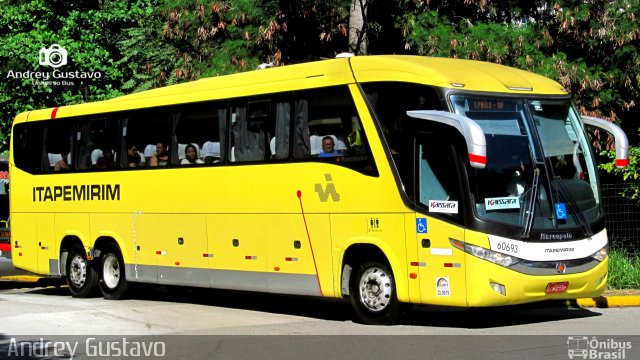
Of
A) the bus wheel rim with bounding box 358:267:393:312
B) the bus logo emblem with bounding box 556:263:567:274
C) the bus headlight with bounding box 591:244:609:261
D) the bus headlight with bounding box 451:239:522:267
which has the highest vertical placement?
the bus headlight with bounding box 451:239:522:267

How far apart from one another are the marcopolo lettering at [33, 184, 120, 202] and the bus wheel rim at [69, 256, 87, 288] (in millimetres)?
1174

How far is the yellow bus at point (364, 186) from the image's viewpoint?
13016mm

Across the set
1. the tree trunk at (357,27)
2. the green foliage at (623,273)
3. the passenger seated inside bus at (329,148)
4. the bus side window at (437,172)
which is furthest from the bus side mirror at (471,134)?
the tree trunk at (357,27)

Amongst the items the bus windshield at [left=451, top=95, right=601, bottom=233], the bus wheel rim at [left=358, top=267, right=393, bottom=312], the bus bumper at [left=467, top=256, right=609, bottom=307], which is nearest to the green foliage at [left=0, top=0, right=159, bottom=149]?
the bus wheel rim at [left=358, top=267, right=393, bottom=312]

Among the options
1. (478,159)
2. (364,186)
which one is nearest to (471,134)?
(478,159)

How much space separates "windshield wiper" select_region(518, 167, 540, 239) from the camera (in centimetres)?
1292

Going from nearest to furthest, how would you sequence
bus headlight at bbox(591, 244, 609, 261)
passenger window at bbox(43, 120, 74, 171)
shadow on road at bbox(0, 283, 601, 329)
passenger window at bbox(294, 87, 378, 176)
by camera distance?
bus headlight at bbox(591, 244, 609, 261) < passenger window at bbox(294, 87, 378, 176) < shadow on road at bbox(0, 283, 601, 329) < passenger window at bbox(43, 120, 74, 171)

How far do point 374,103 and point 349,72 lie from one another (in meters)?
0.70

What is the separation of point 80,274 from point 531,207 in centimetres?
992

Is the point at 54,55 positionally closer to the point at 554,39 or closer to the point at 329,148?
the point at 554,39

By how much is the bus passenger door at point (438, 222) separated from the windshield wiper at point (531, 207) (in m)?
0.78

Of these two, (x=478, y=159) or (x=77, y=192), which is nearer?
(x=478, y=159)

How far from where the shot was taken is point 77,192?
64.9 ft

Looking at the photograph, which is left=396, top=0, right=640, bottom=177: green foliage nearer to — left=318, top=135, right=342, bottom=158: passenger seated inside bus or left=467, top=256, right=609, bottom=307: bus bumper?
left=318, top=135, right=342, bottom=158: passenger seated inside bus
